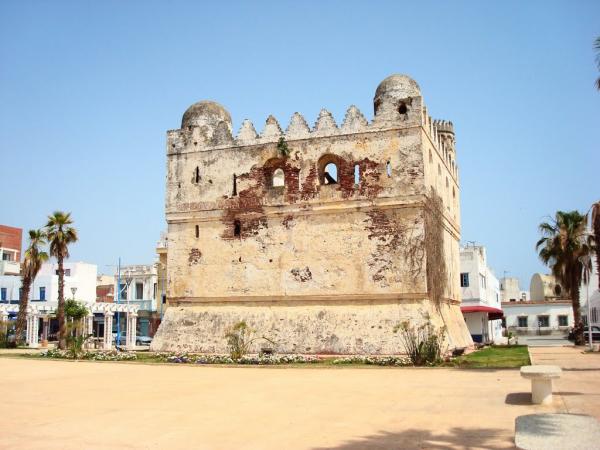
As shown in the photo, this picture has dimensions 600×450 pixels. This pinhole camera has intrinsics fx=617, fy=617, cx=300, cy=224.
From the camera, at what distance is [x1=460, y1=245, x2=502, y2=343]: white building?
40.3 metres

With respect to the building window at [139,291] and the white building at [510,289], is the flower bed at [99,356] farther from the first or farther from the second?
the white building at [510,289]

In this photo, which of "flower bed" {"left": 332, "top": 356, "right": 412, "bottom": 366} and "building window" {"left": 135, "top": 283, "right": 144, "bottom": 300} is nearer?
"flower bed" {"left": 332, "top": 356, "right": 412, "bottom": 366}

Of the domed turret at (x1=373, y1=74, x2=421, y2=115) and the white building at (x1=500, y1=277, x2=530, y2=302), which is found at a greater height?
the domed turret at (x1=373, y1=74, x2=421, y2=115)

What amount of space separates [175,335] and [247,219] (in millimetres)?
5579

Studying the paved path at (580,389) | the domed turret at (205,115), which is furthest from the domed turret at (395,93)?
the paved path at (580,389)

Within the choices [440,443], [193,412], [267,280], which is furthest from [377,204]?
[440,443]

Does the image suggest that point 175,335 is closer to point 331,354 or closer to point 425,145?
point 331,354

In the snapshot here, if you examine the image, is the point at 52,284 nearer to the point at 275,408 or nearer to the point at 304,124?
the point at 304,124

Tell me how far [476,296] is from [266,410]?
118ft

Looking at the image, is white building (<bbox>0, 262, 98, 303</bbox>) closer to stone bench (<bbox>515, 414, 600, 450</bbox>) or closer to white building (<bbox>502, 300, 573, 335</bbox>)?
white building (<bbox>502, 300, 573, 335</bbox>)

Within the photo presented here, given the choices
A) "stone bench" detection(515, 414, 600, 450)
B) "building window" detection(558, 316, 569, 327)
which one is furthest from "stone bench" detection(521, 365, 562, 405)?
"building window" detection(558, 316, 569, 327)

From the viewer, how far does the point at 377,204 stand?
23453 millimetres

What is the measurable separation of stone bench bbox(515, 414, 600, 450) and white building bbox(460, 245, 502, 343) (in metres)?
32.8

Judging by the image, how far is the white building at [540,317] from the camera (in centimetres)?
6372
